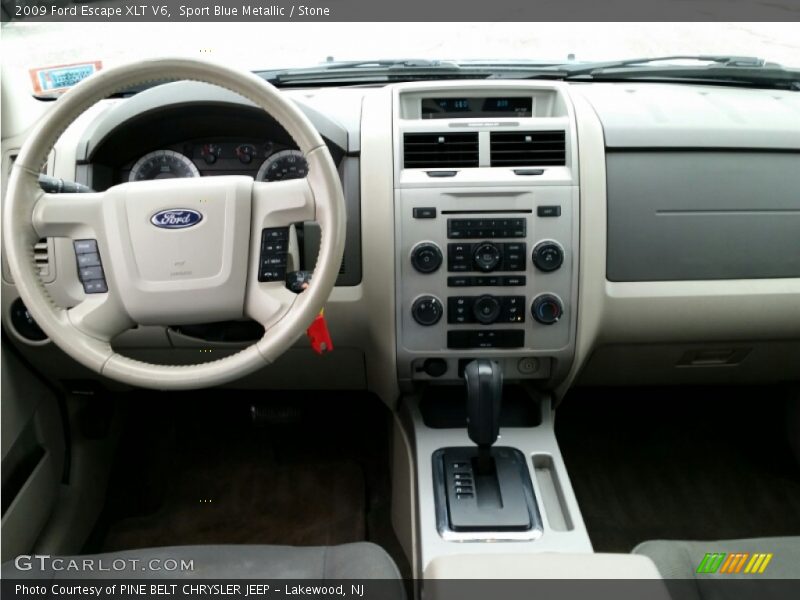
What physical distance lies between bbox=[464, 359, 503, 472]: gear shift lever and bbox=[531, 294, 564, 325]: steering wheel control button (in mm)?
180

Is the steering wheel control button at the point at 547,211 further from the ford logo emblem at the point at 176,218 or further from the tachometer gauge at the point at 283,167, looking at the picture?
the ford logo emblem at the point at 176,218

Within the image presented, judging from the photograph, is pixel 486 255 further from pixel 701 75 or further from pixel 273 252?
pixel 701 75

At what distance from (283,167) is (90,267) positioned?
1.62 feet

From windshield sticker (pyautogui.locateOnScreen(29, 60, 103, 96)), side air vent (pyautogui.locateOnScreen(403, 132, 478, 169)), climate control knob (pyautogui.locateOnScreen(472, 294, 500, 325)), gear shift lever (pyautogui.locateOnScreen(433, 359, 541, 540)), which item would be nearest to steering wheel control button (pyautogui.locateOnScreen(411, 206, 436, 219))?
side air vent (pyautogui.locateOnScreen(403, 132, 478, 169))

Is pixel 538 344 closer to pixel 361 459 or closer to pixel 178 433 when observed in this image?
pixel 361 459

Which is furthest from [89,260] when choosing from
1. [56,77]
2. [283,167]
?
[56,77]

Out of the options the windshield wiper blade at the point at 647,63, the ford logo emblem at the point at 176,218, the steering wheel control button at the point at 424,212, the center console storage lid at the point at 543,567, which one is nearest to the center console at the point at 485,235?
the steering wheel control button at the point at 424,212

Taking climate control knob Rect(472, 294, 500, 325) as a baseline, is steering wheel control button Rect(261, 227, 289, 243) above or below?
above

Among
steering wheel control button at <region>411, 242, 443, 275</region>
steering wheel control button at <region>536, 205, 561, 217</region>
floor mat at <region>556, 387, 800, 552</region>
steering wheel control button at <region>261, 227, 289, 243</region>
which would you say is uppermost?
steering wheel control button at <region>261, 227, 289, 243</region>

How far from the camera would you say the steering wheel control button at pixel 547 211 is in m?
1.48

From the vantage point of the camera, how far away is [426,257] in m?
1.49

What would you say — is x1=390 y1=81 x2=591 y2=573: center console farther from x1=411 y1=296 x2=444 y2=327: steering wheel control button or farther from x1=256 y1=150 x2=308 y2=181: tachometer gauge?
x1=256 y1=150 x2=308 y2=181: tachometer gauge

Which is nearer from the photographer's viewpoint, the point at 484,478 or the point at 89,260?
the point at 89,260

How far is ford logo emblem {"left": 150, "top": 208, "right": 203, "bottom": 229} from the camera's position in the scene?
1.22 metres
